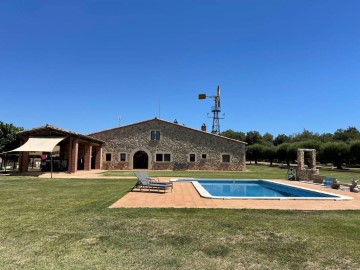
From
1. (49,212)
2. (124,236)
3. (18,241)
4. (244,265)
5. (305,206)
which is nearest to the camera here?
(244,265)

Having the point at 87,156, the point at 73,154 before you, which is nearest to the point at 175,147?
the point at 87,156

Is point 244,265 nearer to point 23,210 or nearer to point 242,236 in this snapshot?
point 242,236

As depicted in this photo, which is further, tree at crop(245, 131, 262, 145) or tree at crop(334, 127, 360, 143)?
tree at crop(245, 131, 262, 145)

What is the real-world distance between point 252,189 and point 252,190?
0.42 m

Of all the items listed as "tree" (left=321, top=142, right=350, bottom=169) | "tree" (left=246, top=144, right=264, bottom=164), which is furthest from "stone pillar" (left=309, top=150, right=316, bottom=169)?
"tree" (left=246, top=144, right=264, bottom=164)

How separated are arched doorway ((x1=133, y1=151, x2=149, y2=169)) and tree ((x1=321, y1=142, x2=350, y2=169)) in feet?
93.5

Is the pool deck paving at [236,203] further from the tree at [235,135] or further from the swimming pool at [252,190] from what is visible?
the tree at [235,135]

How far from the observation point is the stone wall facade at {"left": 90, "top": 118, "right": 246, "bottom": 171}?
34719mm

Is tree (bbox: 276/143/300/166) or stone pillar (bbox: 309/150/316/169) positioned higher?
tree (bbox: 276/143/300/166)

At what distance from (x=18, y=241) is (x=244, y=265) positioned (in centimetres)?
377

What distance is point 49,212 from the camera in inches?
291

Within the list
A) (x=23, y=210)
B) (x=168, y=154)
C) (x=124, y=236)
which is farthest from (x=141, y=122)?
(x=124, y=236)

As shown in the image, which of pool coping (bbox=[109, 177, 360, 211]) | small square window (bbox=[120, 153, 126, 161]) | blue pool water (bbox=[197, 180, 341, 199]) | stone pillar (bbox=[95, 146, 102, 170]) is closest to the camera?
pool coping (bbox=[109, 177, 360, 211])

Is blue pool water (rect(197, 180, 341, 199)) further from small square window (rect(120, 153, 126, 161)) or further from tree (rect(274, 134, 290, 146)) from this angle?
tree (rect(274, 134, 290, 146))
